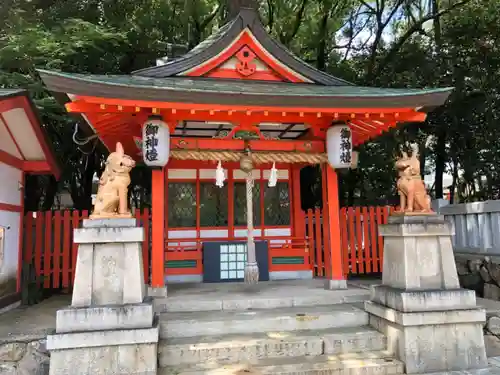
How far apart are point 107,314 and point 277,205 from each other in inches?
207

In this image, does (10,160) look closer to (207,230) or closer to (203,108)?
(203,108)

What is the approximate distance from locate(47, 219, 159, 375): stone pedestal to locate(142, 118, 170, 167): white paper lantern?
172cm

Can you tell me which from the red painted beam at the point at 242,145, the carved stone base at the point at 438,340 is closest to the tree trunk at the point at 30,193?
the red painted beam at the point at 242,145

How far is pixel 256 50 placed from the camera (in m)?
7.59

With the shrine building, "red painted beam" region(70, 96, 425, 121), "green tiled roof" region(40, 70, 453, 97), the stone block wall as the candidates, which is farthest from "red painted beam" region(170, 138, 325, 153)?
the stone block wall

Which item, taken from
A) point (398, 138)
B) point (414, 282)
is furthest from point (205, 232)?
point (398, 138)

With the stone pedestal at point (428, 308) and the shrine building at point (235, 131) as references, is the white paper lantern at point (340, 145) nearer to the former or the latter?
the shrine building at point (235, 131)

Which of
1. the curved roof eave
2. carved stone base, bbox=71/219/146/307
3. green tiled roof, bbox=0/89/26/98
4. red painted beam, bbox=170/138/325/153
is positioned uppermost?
the curved roof eave

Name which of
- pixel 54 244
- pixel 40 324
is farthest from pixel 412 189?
pixel 54 244

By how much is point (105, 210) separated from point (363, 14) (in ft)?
45.3

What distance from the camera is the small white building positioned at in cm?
666

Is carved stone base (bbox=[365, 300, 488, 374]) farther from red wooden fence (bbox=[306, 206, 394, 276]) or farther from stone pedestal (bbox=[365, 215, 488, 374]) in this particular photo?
red wooden fence (bbox=[306, 206, 394, 276])

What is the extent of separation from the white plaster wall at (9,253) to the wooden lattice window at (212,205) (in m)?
3.59

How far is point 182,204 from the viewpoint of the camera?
28.8ft
